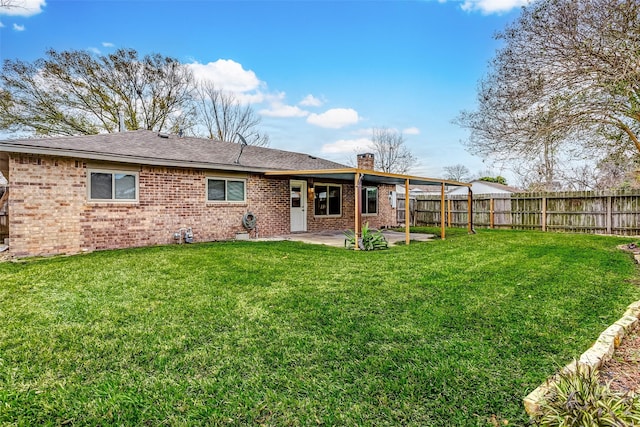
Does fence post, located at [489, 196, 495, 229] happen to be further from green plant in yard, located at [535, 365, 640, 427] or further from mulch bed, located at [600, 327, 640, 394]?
green plant in yard, located at [535, 365, 640, 427]

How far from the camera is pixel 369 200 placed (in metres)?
16.4

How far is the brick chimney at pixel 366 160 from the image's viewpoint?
15648 millimetres

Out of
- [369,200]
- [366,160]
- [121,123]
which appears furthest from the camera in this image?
[369,200]

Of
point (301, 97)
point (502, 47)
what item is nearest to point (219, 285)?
point (502, 47)

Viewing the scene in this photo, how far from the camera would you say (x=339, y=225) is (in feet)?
48.7

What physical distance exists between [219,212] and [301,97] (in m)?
13.5

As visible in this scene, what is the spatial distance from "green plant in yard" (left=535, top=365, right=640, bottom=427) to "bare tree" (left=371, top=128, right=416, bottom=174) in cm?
3499

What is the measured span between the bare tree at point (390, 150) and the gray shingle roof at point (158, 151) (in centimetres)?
2311

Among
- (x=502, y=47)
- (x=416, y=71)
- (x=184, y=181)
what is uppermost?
(x=416, y=71)

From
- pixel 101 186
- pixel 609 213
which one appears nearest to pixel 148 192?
pixel 101 186

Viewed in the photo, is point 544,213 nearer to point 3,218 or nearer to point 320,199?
point 320,199

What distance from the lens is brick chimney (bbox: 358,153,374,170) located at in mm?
15648

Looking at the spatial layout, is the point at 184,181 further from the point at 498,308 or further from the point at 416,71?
the point at 416,71

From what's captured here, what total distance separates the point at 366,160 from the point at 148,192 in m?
9.46
